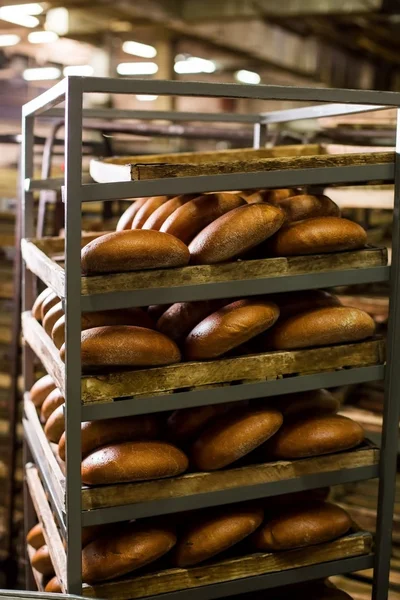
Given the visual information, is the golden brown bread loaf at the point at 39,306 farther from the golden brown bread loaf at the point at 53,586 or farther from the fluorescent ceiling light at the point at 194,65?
the fluorescent ceiling light at the point at 194,65

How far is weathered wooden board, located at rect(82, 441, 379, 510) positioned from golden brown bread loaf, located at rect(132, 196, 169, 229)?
2.40 ft

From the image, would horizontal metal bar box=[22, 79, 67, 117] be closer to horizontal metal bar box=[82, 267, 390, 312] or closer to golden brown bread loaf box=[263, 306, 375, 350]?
horizontal metal bar box=[82, 267, 390, 312]

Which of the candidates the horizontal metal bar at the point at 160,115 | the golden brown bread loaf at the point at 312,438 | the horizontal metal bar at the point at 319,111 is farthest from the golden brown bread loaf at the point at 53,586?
the horizontal metal bar at the point at 319,111

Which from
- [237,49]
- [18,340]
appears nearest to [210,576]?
[18,340]

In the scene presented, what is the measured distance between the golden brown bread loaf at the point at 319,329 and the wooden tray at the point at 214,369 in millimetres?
21

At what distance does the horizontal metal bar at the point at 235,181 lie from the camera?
155 cm

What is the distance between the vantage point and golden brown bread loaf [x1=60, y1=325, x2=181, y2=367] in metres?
1.66

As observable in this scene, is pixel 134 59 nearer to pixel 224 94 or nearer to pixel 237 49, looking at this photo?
pixel 237 49

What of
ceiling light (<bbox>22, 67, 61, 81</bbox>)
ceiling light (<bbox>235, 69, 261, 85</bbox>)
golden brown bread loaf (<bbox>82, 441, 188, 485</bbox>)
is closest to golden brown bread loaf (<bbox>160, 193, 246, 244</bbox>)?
golden brown bread loaf (<bbox>82, 441, 188, 485</bbox>)

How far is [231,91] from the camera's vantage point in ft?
5.51

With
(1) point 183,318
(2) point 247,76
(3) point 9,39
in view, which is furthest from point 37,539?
(2) point 247,76

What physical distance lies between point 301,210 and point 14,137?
1.90 metres

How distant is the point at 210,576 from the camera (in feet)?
5.89

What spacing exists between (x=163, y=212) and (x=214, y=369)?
1.57 feet
